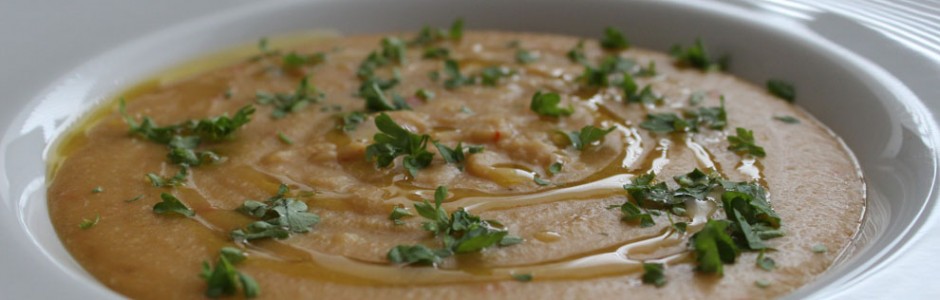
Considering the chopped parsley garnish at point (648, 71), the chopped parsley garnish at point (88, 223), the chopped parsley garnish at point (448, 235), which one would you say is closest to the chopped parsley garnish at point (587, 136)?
the chopped parsley garnish at point (448, 235)

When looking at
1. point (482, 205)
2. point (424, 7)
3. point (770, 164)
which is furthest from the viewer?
point (424, 7)

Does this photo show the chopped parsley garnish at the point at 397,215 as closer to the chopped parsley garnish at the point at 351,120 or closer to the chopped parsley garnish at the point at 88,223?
the chopped parsley garnish at the point at 351,120

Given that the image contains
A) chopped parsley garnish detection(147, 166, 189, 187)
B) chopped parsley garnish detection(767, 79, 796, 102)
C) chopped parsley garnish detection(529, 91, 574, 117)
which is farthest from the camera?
chopped parsley garnish detection(767, 79, 796, 102)

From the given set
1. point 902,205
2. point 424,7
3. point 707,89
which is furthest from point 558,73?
A: point 902,205

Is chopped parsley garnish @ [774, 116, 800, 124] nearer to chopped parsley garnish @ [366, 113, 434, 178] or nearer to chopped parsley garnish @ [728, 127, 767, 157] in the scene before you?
chopped parsley garnish @ [728, 127, 767, 157]

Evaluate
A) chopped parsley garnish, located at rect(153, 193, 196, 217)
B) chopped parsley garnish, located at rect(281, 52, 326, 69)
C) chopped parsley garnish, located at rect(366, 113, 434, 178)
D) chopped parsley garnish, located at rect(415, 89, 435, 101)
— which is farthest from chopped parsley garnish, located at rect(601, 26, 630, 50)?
chopped parsley garnish, located at rect(153, 193, 196, 217)

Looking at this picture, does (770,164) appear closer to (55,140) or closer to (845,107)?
(845,107)
